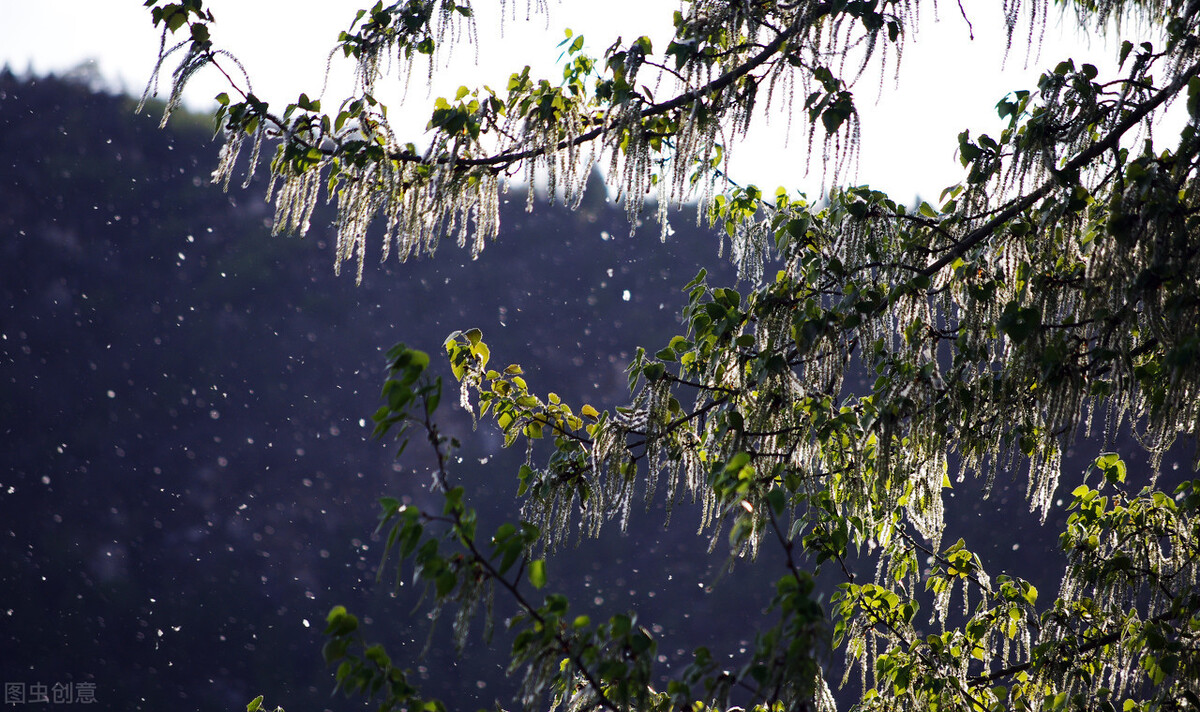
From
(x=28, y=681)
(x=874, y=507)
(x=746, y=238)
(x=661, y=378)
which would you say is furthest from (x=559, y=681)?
(x=28, y=681)

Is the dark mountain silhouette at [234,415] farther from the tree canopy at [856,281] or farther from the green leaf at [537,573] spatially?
the green leaf at [537,573]

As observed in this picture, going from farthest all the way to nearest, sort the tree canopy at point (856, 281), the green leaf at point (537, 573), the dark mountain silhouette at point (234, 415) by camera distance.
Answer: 1. the dark mountain silhouette at point (234, 415)
2. the tree canopy at point (856, 281)
3. the green leaf at point (537, 573)

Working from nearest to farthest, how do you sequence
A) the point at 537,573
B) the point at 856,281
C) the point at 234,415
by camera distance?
the point at 537,573, the point at 856,281, the point at 234,415

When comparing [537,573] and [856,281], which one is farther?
[856,281]

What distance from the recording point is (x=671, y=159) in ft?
5.22

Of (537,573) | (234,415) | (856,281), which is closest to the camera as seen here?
(537,573)

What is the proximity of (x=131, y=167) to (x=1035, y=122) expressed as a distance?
997 centimetres

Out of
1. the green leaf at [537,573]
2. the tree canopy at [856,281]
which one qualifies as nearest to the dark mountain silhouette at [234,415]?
the tree canopy at [856,281]

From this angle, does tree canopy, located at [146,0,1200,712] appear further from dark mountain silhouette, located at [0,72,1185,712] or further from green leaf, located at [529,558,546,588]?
dark mountain silhouette, located at [0,72,1185,712]

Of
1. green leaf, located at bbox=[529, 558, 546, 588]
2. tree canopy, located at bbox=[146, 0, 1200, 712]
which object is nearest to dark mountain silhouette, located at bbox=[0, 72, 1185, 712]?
tree canopy, located at bbox=[146, 0, 1200, 712]

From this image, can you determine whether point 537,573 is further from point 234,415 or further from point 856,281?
point 234,415

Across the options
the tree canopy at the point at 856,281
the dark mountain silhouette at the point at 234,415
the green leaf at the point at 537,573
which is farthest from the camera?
the dark mountain silhouette at the point at 234,415

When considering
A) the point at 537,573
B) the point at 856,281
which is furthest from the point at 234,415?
the point at 537,573

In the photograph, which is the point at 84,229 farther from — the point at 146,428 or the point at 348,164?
the point at 348,164
